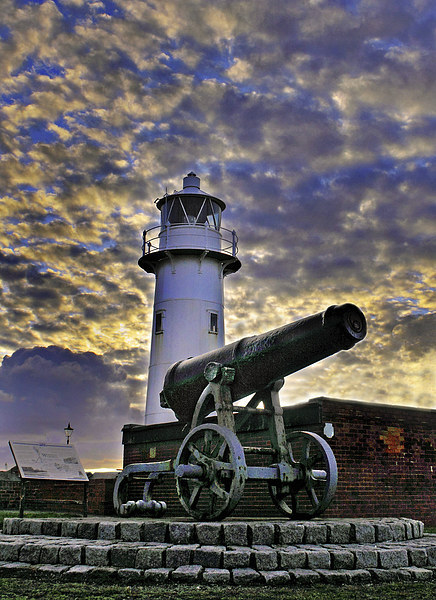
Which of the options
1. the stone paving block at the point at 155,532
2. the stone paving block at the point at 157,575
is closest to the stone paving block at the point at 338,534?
the stone paving block at the point at 155,532

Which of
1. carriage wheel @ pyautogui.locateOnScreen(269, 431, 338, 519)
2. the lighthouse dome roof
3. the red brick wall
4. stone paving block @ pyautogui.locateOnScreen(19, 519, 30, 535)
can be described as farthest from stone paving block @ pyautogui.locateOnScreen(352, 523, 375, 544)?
the lighthouse dome roof

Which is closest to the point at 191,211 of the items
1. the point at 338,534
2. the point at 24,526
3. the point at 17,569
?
the point at 24,526

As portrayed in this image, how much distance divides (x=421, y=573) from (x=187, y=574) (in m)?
2.07

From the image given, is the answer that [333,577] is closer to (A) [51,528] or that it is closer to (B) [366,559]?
(B) [366,559]

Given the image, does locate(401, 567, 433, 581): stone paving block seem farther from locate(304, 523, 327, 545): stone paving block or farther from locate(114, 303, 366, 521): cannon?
locate(114, 303, 366, 521): cannon

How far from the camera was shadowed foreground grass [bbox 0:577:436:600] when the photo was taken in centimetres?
449

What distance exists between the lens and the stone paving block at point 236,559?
5.24m

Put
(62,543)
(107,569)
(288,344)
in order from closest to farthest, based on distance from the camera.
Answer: (107,569) < (62,543) < (288,344)

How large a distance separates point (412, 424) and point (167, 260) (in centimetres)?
1203

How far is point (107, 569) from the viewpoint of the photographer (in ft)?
17.5

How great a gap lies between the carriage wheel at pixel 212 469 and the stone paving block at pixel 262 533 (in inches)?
19.9

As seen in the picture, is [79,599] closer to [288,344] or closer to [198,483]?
[198,483]

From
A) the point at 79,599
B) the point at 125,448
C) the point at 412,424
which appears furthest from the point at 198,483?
the point at 125,448

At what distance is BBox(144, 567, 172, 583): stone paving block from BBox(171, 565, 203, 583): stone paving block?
57 mm
